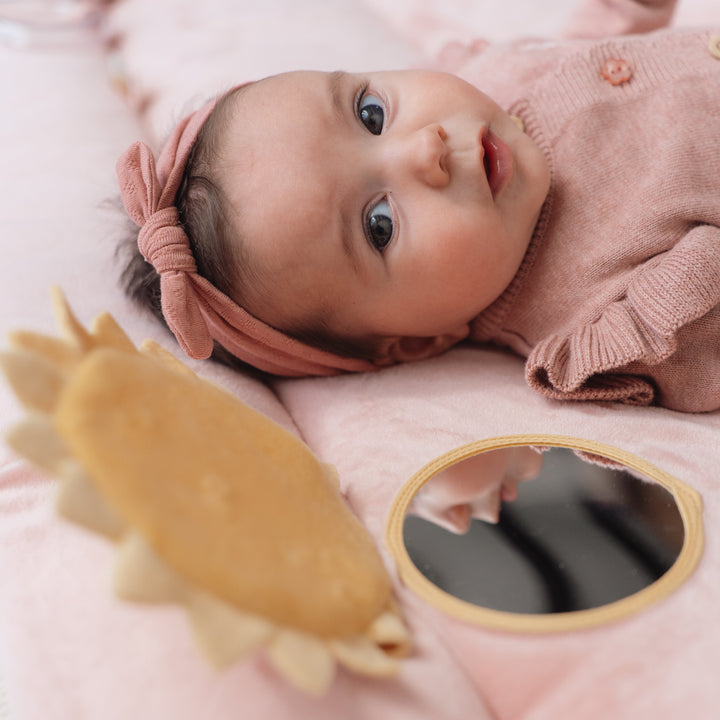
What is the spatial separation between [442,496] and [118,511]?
0.41m

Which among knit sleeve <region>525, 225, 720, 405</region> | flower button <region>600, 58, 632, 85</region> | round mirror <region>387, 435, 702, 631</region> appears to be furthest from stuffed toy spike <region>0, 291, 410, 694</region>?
flower button <region>600, 58, 632, 85</region>

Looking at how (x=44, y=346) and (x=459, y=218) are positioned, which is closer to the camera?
(x=44, y=346)

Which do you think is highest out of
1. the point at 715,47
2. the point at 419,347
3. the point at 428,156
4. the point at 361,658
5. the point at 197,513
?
the point at 715,47

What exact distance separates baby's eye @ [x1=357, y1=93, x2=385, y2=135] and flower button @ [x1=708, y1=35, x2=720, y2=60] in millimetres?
514

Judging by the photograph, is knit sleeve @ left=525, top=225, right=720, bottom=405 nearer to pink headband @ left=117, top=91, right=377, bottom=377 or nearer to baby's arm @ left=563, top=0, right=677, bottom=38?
pink headband @ left=117, top=91, right=377, bottom=377

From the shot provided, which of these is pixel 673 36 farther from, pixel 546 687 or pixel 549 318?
pixel 546 687

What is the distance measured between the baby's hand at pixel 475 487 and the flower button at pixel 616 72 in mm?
632

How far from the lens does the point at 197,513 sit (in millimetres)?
591

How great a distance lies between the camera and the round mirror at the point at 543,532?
0.72m

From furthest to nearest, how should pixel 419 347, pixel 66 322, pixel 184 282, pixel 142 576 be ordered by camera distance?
pixel 419 347, pixel 184 282, pixel 66 322, pixel 142 576

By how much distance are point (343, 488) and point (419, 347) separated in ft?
1.29

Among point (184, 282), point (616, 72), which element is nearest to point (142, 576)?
point (184, 282)

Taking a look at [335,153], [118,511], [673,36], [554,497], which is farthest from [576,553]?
[673,36]

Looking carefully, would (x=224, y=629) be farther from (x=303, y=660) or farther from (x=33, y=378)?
(x=33, y=378)
